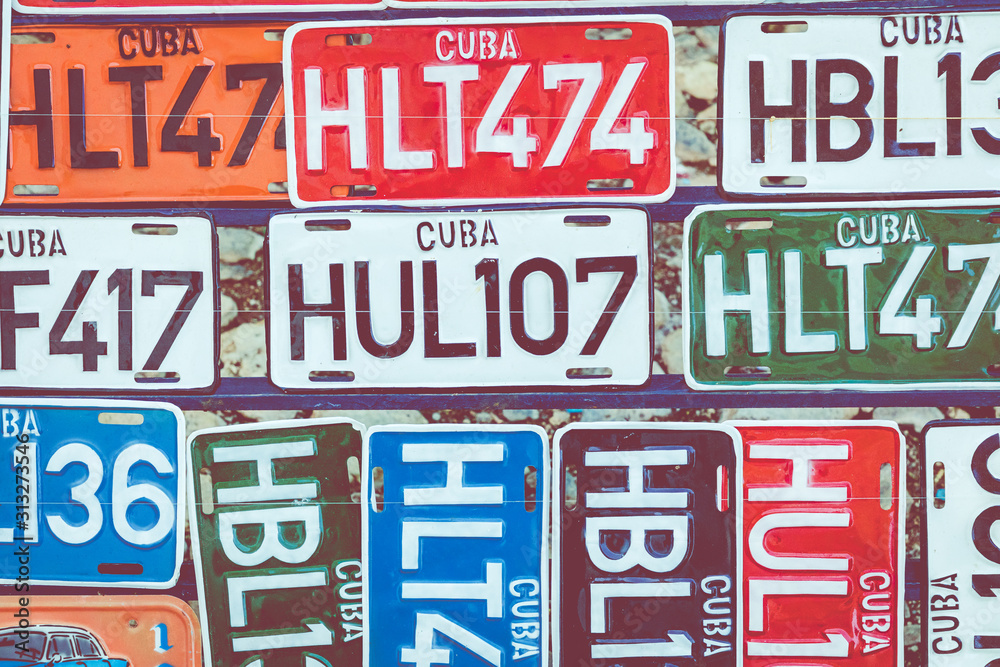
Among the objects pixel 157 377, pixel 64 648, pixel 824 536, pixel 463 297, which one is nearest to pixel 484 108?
pixel 463 297

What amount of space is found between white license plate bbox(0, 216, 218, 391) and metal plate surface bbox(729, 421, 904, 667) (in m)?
1.08

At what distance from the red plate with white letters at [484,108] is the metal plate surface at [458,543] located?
0.48 meters

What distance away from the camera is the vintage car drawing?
42.9 inches

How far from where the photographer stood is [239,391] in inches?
42.3

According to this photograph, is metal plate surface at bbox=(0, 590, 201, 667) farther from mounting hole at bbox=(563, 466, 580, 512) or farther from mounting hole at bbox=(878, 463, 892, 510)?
mounting hole at bbox=(878, 463, 892, 510)

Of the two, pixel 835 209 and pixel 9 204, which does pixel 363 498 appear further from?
pixel 835 209

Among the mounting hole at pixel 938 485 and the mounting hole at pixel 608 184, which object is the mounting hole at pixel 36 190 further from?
the mounting hole at pixel 938 485

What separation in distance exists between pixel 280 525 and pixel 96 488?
0.36 metres

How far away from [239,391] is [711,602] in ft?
3.26

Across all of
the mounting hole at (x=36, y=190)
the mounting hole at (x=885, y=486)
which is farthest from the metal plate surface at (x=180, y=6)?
the mounting hole at (x=885, y=486)

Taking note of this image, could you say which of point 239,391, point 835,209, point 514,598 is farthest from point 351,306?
point 835,209

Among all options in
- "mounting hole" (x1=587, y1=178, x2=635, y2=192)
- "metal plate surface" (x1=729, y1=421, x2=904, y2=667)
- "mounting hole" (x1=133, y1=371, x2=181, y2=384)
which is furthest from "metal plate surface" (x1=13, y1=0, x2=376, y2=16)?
"metal plate surface" (x1=729, y1=421, x2=904, y2=667)

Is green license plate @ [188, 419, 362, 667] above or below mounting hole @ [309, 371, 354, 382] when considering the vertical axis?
below

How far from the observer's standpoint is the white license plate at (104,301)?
1.06 meters
